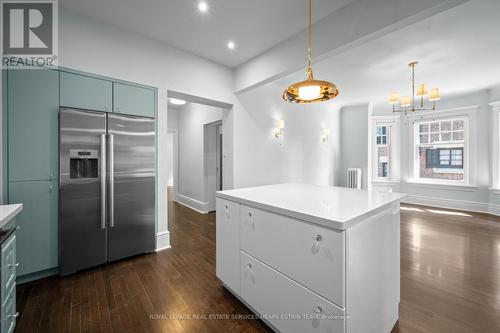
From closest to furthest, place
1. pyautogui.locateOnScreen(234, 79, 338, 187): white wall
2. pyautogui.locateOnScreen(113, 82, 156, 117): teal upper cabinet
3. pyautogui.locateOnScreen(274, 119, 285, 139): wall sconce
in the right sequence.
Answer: pyautogui.locateOnScreen(113, 82, 156, 117): teal upper cabinet → pyautogui.locateOnScreen(234, 79, 338, 187): white wall → pyautogui.locateOnScreen(274, 119, 285, 139): wall sconce

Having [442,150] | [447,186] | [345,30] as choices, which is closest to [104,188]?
[345,30]

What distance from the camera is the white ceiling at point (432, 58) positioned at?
7.95 feet

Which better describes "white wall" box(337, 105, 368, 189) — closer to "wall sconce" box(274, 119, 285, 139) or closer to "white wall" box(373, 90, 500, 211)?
"white wall" box(373, 90, 500, 211)

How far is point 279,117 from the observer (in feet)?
15.5

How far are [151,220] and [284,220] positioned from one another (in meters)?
2.17

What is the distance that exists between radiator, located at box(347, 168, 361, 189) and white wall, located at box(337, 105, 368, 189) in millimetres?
134

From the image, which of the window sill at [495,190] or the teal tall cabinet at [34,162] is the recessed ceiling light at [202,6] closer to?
the teal tall cabinet at [34,162]

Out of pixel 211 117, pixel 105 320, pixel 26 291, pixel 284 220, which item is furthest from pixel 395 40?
pixel 26 291

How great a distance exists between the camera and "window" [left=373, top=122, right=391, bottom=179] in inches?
255

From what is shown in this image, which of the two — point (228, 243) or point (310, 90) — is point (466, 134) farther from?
point (228, 243)

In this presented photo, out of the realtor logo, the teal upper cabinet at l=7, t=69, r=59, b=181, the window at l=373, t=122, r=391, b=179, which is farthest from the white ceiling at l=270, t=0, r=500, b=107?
the teal upper cabinet at l=7, t=69, r=59, b=181

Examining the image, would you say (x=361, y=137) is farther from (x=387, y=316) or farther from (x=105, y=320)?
(x=105, y=320)

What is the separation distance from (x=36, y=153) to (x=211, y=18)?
7.85ft

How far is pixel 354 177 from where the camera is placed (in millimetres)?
6039
